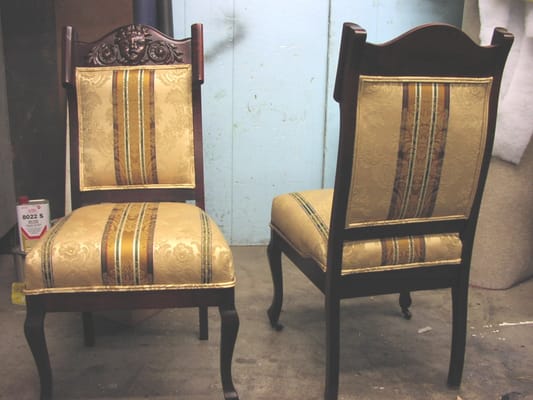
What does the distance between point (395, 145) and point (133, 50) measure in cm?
82

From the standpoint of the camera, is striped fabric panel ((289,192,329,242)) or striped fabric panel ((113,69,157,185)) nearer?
striped fabric panel ((289,192,329,242))

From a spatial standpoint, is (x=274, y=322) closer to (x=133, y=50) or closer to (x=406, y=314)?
(x=406, y=314)

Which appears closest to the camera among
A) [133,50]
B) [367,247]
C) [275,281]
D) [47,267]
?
[47,267]

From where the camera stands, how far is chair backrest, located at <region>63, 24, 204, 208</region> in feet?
5.22

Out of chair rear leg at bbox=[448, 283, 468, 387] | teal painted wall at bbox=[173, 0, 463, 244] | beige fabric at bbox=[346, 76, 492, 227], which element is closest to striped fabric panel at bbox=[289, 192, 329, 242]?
beige fabric at bbox=[346, 76, 492, 227]

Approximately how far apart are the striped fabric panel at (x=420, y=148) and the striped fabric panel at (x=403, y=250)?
0.07 meters

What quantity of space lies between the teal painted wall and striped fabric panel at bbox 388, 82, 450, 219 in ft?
4.01

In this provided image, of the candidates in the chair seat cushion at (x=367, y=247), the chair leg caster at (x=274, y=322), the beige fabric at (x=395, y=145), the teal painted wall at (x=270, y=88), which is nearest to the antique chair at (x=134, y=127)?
the chair seat cushion at (x=367, y=247)

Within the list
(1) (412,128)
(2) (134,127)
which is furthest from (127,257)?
(1) (412,128)

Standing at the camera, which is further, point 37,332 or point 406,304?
point 406,304

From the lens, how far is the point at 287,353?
5.65 ft

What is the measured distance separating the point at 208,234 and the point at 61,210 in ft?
4.54

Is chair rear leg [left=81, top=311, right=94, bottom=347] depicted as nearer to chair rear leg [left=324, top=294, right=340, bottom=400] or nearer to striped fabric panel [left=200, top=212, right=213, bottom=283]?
striped fabric panel [left=200, top=212, right=213, bottom=283]

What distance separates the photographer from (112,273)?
1253mm
